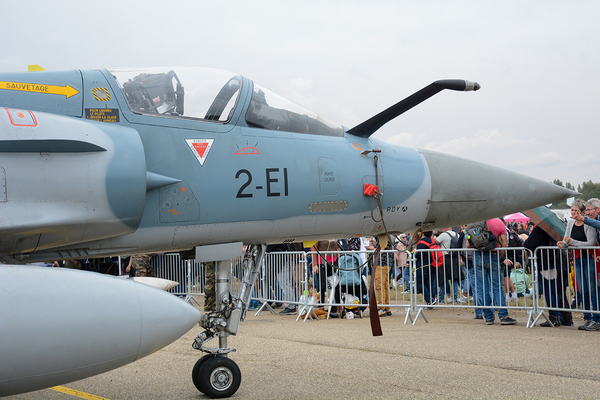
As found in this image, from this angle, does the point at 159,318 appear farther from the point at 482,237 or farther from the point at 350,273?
the point at 350,273

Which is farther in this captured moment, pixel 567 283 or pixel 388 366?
pixel 567 283

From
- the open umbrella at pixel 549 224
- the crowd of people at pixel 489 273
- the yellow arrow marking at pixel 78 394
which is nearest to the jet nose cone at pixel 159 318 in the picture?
the yellow arrow marking at pixel 78 394

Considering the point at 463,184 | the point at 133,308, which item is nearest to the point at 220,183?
the point at 133,308

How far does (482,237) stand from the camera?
920 cm

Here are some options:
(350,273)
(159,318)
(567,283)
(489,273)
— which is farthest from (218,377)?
(567,283)

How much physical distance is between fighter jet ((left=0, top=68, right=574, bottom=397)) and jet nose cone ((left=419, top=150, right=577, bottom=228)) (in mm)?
13

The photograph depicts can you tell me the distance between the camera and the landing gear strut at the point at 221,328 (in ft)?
14.9

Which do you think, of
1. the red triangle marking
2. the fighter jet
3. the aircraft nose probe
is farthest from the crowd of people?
the red triangle marking

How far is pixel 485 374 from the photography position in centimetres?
537

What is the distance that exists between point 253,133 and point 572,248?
6.16 m

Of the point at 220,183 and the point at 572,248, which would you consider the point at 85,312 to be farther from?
the point at 572,248

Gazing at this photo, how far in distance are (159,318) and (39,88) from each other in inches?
71.1

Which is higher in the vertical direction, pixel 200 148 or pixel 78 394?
pixel 200 148

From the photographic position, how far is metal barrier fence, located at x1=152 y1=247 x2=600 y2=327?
8.55 meters
